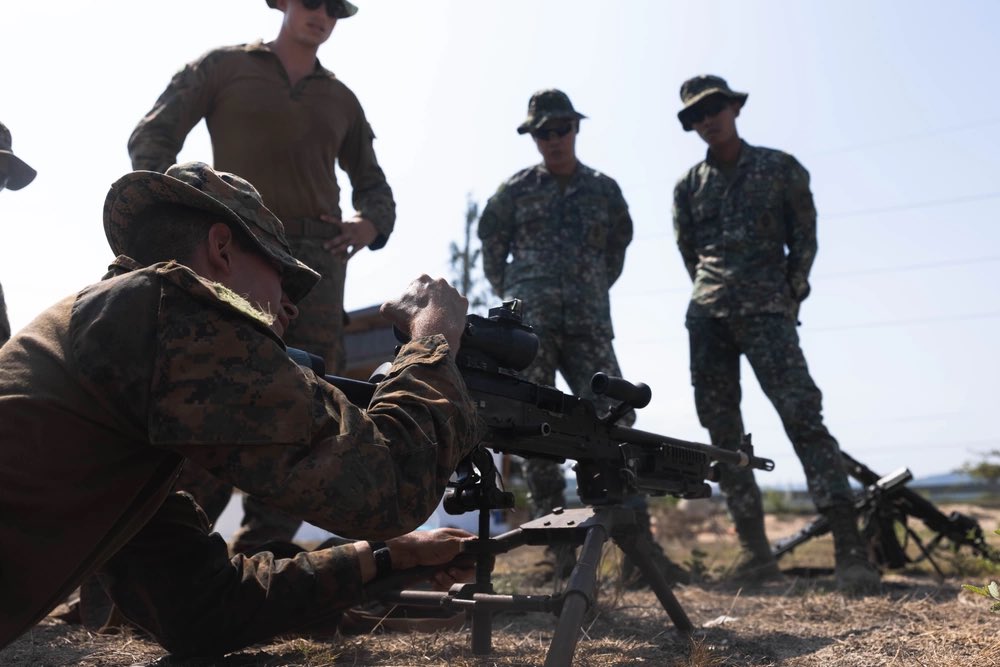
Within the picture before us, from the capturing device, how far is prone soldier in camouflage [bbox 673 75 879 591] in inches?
225

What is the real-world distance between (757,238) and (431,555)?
370cm

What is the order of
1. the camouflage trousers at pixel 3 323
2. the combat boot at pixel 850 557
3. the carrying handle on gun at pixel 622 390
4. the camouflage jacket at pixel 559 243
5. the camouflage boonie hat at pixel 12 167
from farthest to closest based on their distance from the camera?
the camouflage jacket at pixel 559 243, the combat boot at pixel 850 557, the camouflage boonie hat at pixel 12 167, the camouflage trousers at pixel 3 323, the carrying handle on gun at pixel 622 390

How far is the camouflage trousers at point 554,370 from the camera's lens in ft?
19.7

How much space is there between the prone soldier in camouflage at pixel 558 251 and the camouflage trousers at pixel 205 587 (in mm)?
2924

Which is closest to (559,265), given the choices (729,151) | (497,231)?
(497,231)

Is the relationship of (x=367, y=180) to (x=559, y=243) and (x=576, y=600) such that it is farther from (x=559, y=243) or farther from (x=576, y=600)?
(x=576, y=600)

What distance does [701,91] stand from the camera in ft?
20.9

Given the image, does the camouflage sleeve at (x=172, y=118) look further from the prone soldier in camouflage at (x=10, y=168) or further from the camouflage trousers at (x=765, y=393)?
the camouflage trousers at (x=765, y=393)

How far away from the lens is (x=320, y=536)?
11.5 m

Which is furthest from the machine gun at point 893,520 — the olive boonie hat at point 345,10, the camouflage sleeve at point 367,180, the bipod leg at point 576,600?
the olive boonie hat at point 345,10

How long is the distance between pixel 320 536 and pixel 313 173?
7524 millimetres

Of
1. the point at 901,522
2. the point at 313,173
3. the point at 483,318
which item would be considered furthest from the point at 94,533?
the point at 901,522

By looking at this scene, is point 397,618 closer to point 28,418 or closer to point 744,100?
point 28,418

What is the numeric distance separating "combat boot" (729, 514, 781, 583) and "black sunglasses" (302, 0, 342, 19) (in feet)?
13.9
